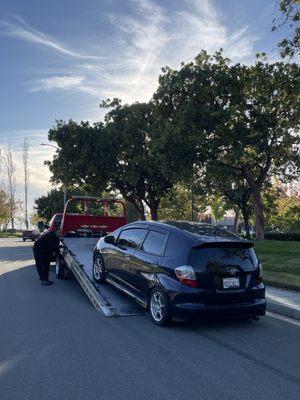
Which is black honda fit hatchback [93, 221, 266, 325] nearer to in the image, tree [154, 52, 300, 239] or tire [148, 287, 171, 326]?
tire [148, 287, 171, 326]

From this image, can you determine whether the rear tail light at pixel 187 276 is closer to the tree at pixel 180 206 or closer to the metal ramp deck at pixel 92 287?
the metal ramp deck at pixel 92 287

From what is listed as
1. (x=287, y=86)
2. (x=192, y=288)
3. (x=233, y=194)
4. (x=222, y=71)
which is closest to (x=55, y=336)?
(x=192, y=288)

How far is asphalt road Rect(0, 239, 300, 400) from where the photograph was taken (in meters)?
4.59

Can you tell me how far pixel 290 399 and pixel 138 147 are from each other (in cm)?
3043

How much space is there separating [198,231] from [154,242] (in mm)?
787

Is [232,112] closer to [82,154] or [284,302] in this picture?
[82,154]

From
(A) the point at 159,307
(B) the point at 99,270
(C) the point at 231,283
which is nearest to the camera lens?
(C) the point at 231,283

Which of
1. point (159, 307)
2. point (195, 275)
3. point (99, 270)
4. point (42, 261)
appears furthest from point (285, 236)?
point (195, 275)

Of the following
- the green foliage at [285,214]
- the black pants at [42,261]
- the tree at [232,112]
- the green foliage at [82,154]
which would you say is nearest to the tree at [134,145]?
the green foliage at [82,154]

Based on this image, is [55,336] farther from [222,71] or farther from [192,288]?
[222,71]

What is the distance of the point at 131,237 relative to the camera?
28.6 feet

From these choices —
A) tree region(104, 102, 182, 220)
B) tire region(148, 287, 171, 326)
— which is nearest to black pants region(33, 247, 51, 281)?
tire region(148, 287, 171, 326)

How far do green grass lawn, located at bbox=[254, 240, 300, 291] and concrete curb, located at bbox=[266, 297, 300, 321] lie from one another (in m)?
1.80

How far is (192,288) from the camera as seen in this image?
268 inches
